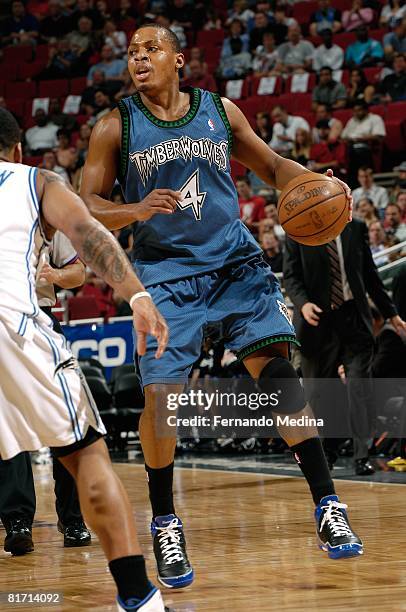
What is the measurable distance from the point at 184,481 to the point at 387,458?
1.77 metres

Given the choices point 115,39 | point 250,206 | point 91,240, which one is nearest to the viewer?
point 91,240

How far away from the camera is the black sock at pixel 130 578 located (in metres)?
2.60

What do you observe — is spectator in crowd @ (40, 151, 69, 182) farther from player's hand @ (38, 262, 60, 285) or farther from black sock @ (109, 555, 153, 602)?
black sock @ (109, 555, 153, 602)

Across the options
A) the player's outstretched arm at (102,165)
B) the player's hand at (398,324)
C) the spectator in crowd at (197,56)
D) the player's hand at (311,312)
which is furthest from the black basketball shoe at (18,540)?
the spectator in crowd at (197,56)

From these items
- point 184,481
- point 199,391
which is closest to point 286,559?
point 184,481

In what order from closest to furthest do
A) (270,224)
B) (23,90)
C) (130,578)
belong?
(130,578) → (270,224) → (23,90)

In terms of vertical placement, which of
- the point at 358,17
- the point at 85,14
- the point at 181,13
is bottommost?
the point at 358,17

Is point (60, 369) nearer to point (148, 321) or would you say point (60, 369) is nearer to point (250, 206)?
point (148, 321)

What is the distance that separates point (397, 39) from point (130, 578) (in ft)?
38.9

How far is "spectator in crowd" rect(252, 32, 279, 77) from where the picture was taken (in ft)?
48.6

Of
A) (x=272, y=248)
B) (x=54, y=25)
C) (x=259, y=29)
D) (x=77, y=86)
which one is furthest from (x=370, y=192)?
(x=54, y=25)

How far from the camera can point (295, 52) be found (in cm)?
1464

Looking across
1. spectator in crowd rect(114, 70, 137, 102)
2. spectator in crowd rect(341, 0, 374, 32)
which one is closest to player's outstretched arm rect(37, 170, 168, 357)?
spectator in crowd rect(341, 0, 374, 32)

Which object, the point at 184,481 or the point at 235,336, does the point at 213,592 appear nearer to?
the point at 235,336
